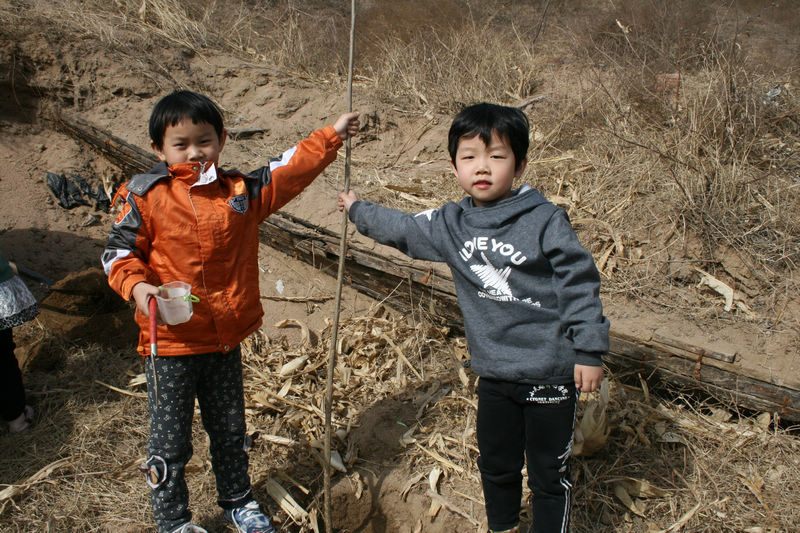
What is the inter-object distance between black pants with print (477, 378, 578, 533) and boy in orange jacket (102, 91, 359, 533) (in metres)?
1.04

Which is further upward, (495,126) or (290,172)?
(495,126)

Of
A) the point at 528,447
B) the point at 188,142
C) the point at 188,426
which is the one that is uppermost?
the point at 188,142

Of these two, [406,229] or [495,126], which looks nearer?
[495,126]

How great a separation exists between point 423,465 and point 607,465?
3.12ft

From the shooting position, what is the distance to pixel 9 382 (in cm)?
329

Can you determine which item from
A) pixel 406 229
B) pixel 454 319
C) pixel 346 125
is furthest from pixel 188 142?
pixel 454 319

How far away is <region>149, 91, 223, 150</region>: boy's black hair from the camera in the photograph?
7.56ft

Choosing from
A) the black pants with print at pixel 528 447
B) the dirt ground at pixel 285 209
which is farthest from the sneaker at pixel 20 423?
the black pants with print at pixel 528 447

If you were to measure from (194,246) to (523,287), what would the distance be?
125cm

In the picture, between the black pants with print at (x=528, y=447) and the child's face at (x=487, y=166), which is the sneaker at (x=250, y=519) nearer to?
the black pants with print at (x=528, y=447)

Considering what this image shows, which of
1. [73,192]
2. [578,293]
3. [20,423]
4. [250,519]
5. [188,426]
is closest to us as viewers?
[578,293]

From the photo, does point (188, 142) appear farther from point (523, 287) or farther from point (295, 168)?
point (523, 287)

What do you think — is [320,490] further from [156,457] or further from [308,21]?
[308,21]

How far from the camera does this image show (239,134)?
592 cm
